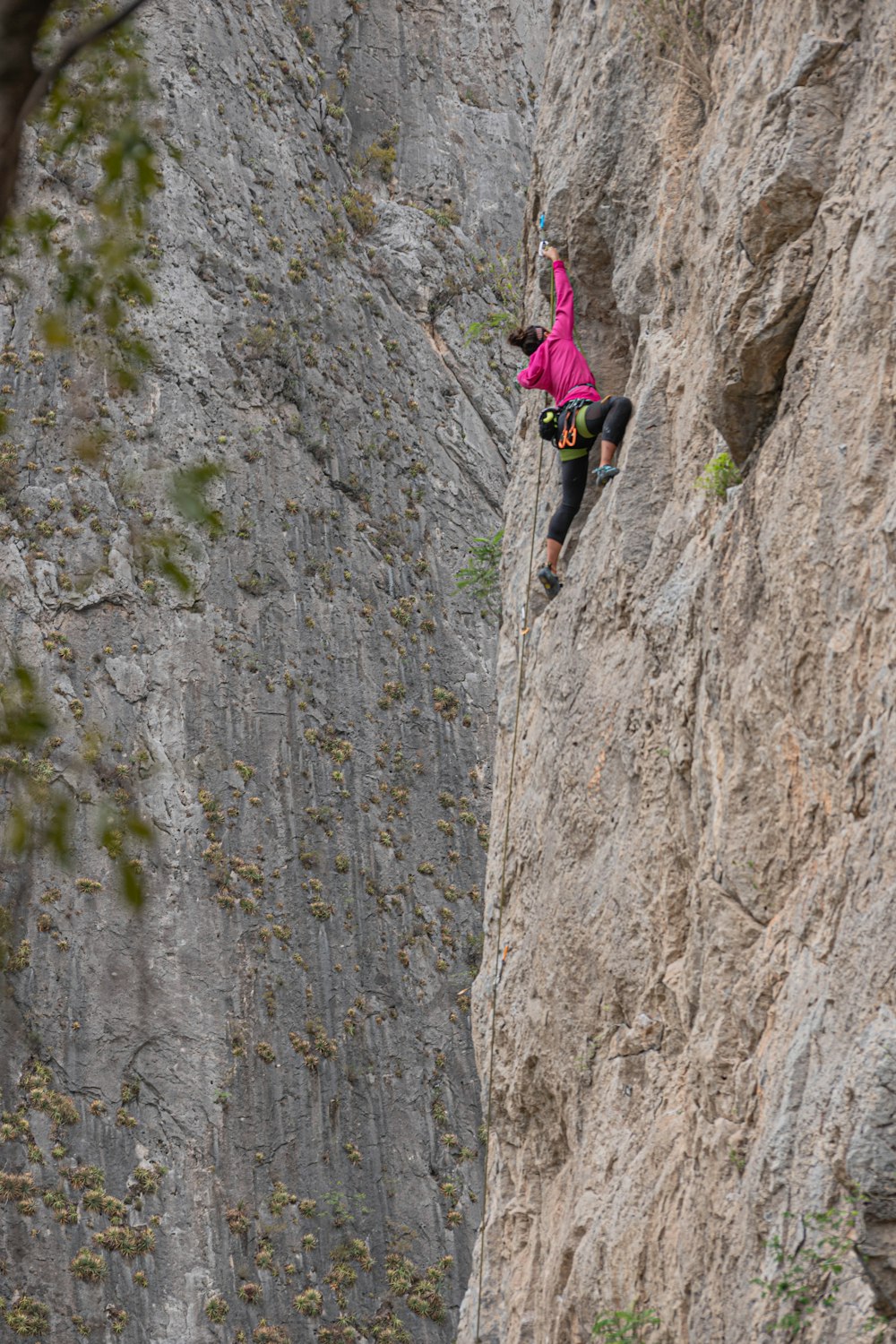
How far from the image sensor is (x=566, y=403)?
859cm

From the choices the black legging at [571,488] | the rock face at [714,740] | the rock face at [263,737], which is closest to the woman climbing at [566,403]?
the black legging at [571,488]

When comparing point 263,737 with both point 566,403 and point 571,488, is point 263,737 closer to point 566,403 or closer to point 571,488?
point 571,488

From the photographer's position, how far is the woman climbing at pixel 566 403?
323 inches

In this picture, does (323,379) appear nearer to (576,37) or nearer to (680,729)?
(576,37)

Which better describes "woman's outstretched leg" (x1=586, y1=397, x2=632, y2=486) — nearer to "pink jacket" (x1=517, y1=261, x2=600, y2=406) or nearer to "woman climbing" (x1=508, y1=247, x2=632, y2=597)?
"woman climbing" (x1=508, y1=247, x2=632, y2=597)

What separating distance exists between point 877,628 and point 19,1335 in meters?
16.1

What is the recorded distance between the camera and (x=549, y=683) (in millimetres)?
8438

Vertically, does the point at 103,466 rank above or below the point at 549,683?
above

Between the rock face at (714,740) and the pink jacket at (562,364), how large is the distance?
6.3 inches

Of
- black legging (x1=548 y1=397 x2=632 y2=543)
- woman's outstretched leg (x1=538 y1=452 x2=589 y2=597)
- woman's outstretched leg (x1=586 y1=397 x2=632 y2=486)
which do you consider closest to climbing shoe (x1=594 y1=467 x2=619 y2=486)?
woman's outstretched leg (x1=586 y1=397 x2=632 y2=486)

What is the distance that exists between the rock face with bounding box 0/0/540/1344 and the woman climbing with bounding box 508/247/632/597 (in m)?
7.06

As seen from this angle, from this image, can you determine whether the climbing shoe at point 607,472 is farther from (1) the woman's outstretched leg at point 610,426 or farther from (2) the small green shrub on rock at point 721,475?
(2) the small green shrub on rock at point 721,475

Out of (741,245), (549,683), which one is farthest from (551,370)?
(741,245)

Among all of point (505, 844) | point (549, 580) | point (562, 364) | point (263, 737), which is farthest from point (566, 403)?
point (263, 737)
